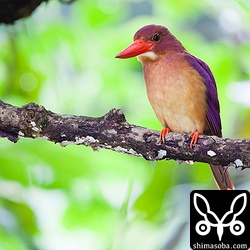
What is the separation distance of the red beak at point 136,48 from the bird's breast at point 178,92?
12 centimetres

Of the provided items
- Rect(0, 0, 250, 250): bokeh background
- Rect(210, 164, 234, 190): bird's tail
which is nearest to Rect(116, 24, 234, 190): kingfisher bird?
Rect(210, 164, 234, 190): bird's tail

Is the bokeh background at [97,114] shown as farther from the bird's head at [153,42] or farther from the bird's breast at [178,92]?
the bird's head at [153,42]

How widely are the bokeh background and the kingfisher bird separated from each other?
23 centimetres

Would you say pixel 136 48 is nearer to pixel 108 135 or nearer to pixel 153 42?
pixel 153 42

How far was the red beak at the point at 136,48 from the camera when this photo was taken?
3.53 meters

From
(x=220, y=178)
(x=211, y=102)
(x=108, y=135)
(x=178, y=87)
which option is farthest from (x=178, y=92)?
(x=108, y=135)

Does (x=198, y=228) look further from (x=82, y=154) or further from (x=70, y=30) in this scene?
(x=70, y=30)

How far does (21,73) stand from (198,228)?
1.52 metres

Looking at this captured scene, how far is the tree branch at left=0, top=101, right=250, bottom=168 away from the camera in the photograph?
3.15 m

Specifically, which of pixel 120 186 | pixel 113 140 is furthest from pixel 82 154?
pixel 113 140

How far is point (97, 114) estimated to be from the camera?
5297 millimetres

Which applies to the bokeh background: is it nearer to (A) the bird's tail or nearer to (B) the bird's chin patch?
(A) the bird's tail

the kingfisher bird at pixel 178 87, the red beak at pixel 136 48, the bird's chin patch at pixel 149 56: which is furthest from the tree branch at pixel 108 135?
the bird's chin patch at pixel 149 56

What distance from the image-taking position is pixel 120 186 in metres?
4.63
